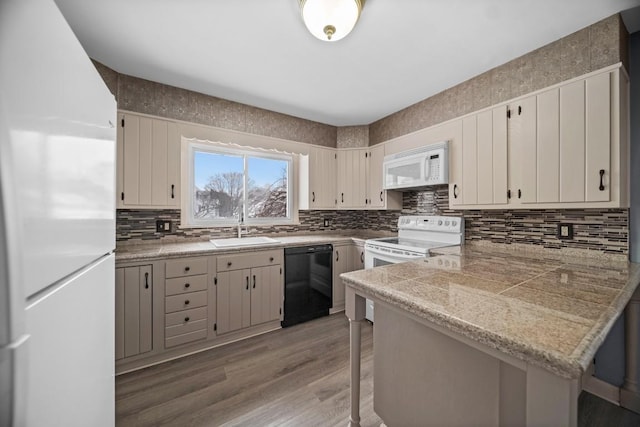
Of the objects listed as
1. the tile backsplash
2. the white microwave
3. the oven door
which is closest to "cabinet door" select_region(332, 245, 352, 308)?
the oven door

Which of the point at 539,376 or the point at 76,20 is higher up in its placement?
the point at 76,20

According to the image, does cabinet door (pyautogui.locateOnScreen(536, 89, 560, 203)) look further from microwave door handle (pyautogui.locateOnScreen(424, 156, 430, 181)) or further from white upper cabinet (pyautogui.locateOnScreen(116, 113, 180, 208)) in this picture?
white upper cabinet (pyautogui.locateOnScreen(116, 113, 180, 208))

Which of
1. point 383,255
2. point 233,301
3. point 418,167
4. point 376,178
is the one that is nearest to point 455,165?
point 418,167

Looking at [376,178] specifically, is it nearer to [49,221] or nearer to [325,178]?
[325,178]

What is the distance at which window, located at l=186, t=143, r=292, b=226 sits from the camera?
9.21ft

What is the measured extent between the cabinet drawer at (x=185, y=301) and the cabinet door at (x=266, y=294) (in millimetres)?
477

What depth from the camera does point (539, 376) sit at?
628mm

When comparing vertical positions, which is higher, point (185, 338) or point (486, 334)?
point (486, 334)

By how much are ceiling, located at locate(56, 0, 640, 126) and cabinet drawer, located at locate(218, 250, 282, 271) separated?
171 cm

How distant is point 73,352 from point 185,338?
5.58ft

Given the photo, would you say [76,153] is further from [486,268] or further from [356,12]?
[486,268]

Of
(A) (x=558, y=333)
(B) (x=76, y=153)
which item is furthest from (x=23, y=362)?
(A) (x=558, y=333)

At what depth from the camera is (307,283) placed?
286 centimetres

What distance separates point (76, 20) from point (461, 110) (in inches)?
125
